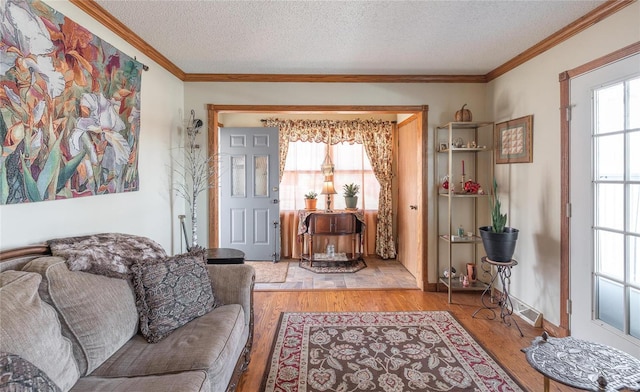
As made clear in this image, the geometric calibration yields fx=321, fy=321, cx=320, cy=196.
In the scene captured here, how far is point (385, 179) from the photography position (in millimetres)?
5188

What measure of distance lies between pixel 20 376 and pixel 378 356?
1996mm

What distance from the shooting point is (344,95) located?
146 inches

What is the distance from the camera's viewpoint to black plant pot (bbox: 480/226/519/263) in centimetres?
279

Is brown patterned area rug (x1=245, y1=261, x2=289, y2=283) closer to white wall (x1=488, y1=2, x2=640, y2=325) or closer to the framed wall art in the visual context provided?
white wall (x1=488, y1=2, x2=640, y2=325)

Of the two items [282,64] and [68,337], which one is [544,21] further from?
[68,337]

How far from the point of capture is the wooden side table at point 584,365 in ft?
4.24

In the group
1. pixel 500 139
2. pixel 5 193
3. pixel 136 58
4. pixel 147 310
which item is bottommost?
pixel 147 310

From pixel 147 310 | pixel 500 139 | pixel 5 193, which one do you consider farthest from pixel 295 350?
pixel 500 139

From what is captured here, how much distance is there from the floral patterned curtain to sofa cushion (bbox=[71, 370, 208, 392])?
3966mm

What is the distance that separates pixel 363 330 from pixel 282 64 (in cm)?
268

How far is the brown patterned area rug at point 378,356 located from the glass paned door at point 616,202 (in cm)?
92

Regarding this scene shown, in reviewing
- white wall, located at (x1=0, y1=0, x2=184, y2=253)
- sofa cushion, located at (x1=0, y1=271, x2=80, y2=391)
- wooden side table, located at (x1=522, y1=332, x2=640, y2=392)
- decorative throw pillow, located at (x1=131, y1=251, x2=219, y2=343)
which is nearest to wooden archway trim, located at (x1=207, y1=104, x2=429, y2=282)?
white wall, located at (x1=0, y1=0, x2=184, y2=253)

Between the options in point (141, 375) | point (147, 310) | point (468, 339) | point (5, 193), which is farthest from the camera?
point (468, 339)

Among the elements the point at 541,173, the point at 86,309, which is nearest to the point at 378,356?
the point at 86,309
